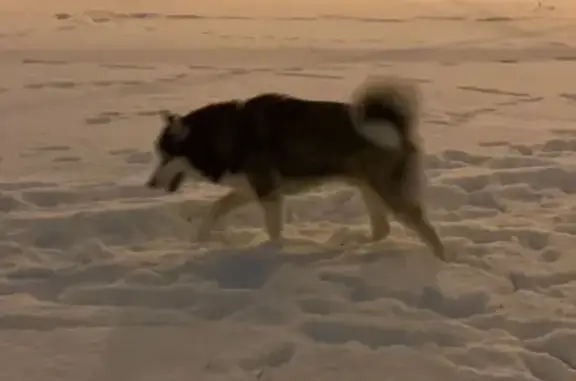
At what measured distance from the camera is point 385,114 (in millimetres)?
2625

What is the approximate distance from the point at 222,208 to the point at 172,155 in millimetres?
273

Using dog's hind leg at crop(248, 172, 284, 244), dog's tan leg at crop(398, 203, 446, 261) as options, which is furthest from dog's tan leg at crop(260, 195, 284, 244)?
→ dog's tan leg at crop(398, 203, 446, 261)

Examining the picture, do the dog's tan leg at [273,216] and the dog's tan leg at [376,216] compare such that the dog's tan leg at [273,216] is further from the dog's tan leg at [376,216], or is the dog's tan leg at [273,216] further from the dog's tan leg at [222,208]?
the dog's tan leg at [376,216]

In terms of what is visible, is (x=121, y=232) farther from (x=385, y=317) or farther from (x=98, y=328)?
(x=385, y=317)

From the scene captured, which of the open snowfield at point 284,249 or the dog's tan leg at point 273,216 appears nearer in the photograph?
the open snowfield at point 284,249

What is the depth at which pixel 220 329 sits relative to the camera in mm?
2348

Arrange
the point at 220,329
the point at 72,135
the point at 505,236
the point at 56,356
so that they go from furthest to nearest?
the point at 72,135
the point at 505,236
the point at 220,329
the point at 56,356

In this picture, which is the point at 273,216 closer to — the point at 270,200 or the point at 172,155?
the point at 270,200

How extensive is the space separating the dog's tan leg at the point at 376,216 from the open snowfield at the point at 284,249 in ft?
0.12

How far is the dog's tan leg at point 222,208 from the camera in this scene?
2816mm

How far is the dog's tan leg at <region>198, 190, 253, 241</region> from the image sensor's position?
2.82 meters

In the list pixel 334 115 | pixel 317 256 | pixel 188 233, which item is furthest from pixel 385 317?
pixel 188 233

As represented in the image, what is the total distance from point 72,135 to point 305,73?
151cm

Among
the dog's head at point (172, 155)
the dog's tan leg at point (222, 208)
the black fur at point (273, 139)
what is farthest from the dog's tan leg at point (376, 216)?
the dog's head at point (172, 155)
